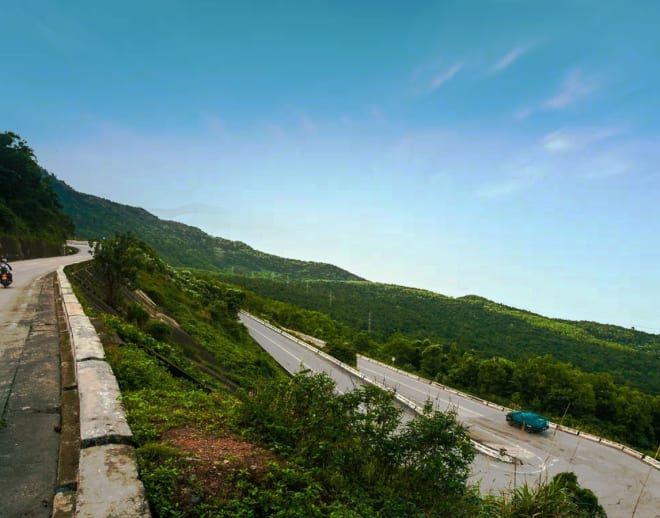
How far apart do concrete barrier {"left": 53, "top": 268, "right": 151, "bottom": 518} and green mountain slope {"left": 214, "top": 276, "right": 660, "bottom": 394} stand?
309 ft

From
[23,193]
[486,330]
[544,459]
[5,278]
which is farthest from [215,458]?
[486,330]

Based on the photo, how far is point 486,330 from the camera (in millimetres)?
120688

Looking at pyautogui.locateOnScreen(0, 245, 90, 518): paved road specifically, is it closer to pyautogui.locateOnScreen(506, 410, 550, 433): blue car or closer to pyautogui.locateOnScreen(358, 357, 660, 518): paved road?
pyautogui.locateOnScreen(358, 357, 660, 518): paved road

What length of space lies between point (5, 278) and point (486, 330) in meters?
125

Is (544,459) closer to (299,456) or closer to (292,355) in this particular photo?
(292,355)

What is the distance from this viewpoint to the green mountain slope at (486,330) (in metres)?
95.0

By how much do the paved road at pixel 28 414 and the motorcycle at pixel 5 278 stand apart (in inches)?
338

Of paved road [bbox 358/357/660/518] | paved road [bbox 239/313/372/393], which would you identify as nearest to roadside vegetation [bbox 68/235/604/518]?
paved road [bbox 358/357/660/518]

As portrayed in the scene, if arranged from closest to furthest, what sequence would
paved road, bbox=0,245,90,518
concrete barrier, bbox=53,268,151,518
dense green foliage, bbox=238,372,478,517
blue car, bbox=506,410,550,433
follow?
concrete barrier, bbox=53,268,151,518
paved road, bbox=0,245,90,518
dense green foliage, bbox=238,372,478,517
blue car, bbox=506,410,550,433

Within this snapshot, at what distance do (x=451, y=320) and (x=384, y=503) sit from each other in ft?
442

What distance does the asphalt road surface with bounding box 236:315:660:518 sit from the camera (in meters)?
21.9

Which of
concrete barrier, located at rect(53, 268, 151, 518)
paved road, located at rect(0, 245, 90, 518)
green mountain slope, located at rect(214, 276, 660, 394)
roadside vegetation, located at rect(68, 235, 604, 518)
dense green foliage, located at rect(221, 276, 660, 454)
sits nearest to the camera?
concrete barrier, located at rect(53, 268, 151, 518)

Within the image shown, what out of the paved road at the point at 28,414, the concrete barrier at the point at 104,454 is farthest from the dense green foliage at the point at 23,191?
the concrete barrier at the point at 104,454

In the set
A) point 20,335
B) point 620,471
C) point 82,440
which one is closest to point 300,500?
point 82,440
